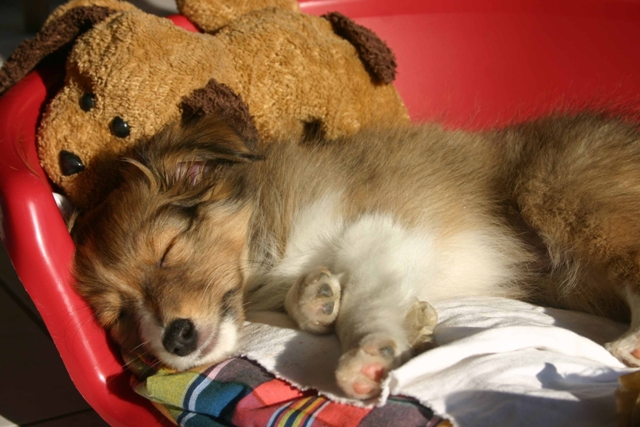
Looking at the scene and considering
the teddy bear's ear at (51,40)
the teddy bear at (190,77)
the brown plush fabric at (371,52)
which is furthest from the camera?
the brown plush fabric at (371,52)

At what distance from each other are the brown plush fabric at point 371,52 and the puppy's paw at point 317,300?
135 cm

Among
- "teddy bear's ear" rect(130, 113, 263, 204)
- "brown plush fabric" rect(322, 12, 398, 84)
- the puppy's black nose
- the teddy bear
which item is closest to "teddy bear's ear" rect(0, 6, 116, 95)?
the teddy bear

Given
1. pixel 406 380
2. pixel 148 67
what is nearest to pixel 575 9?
pixel 148 67

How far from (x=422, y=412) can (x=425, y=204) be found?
940 mm

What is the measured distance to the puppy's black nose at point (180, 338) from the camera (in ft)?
7.18

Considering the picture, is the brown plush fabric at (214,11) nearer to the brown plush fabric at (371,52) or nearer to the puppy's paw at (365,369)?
the brown plush fabric at (371,52)

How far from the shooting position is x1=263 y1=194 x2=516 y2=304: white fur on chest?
92.5 inches

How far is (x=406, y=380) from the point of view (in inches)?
75.6

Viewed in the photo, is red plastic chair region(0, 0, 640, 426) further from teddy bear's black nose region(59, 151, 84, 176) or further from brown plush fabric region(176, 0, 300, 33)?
teddy bear's black nose region(59, 151, 84, 176)

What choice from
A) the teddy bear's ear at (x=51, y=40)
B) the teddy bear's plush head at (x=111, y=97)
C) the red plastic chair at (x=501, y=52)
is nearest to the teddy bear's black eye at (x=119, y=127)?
the teddy bear's plush head at (x=111, y=97)

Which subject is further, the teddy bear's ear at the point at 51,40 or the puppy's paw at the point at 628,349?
the teddy bear's ear at the point at 51,40

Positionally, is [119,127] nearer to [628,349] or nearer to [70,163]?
[70,163]

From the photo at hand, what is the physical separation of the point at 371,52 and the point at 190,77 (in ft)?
3.29

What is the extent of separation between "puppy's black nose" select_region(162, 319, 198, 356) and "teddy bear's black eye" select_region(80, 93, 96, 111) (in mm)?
1040
